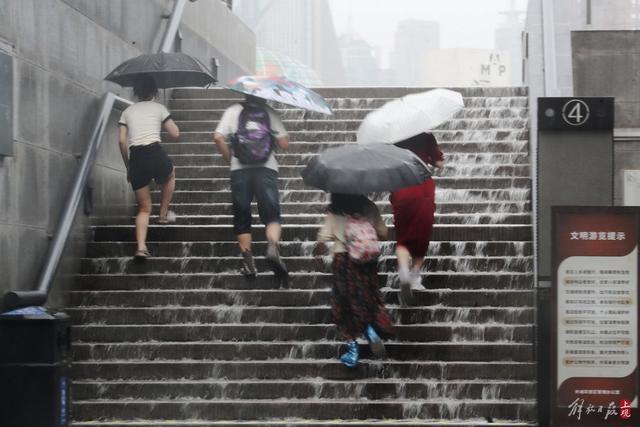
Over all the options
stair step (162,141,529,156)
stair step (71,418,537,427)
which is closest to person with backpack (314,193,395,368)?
stair step (71,418,537,427)

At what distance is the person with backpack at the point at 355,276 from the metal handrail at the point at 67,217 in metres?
2.26

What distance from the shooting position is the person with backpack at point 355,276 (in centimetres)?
1027

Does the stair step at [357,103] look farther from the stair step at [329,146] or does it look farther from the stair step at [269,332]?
the stair step at [269,332]

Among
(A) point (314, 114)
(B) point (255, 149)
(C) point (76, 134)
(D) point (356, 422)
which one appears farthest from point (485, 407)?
(A) point (314, 114)

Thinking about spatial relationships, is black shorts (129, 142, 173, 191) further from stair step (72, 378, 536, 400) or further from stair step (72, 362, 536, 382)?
stair step (72, 378, 536, 400)

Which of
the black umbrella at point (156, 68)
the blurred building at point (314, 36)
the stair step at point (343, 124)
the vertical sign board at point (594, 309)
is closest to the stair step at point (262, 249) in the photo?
the black umbrella at point (156, 68)

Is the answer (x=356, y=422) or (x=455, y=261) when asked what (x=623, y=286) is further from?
(x=455, y=261)

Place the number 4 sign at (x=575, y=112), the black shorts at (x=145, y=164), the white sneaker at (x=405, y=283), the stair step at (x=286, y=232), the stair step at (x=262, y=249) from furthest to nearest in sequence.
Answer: the black shorts at (x=145, y=164)
the stair step at (x=286, y=232)
the stair step at (x=262, y=249)
the white sneaker at (x=405, y=283)
the number 4 sign at (x=575, y=112)

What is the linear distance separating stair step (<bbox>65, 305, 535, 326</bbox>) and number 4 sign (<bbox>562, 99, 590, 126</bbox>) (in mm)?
2031

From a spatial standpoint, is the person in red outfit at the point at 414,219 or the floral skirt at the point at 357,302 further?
the person in red outfit at the point at 414,219

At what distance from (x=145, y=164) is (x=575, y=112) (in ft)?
14.4

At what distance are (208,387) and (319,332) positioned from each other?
1.14 m

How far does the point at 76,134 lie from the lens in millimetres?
12305

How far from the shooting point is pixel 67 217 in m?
11.7
